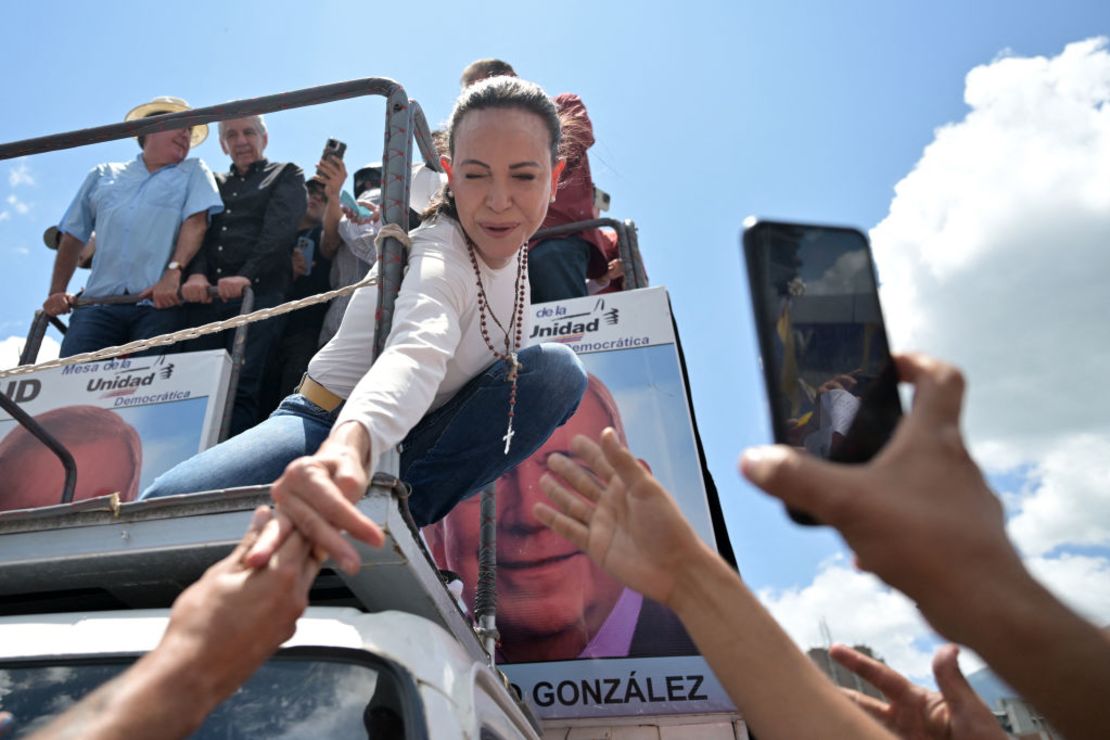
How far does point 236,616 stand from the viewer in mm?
947

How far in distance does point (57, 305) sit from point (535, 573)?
2872mm

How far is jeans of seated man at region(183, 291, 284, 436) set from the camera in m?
3.67

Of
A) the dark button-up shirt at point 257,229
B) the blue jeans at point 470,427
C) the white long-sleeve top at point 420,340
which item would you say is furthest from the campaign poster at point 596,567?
the dark button-up shirt at point 257,229

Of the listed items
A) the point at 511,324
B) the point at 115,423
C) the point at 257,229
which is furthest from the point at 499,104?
the point at 257,229

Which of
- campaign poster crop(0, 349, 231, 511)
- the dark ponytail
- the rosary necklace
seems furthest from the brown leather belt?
campaign poster crop(0, 349, 231, 511)

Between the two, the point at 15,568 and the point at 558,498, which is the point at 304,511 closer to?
the point at 558,498

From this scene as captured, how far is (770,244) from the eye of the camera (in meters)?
0.85

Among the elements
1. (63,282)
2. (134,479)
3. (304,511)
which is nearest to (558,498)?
(304,511)

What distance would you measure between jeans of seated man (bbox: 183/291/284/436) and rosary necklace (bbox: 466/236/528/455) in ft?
6.69

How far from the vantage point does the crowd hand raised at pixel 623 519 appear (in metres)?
1.08

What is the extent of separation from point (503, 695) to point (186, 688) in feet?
2.82

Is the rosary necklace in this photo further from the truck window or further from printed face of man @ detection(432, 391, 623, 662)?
printed face of man @ detection(432, 391, 623, 662)

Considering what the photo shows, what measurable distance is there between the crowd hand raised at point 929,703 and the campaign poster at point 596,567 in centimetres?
140

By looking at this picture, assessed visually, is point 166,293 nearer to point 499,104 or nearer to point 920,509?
point 499,104
